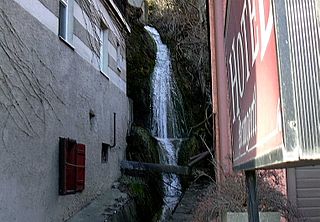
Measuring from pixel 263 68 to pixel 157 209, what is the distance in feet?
38.8

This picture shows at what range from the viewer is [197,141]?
15422 mm

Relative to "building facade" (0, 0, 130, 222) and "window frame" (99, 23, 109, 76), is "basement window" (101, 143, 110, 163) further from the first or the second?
"window frame" (99, 23, 109, 76)

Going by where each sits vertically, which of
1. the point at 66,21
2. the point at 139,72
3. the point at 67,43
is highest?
the point at 139,72

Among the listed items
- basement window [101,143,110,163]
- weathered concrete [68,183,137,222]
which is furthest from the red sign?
basement window [101,143,110,163]

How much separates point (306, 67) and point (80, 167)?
25.2 ft

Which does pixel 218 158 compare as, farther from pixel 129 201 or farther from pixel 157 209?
pixel 157 209

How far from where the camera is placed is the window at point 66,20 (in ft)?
26.5

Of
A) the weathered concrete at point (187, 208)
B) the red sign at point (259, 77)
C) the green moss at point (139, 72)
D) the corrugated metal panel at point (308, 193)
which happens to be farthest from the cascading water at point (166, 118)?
the red sign at point (259, 77)

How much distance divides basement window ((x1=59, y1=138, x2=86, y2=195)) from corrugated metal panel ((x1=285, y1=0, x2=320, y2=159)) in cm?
669

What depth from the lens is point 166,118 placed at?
16234mm

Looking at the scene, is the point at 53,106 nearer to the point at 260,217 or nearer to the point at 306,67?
the point at 260,217

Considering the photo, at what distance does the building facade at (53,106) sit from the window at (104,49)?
25 mm

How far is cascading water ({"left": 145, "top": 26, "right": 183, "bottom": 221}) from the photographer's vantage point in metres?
14.4

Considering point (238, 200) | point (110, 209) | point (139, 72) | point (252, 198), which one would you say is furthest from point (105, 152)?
point (252, 198)
